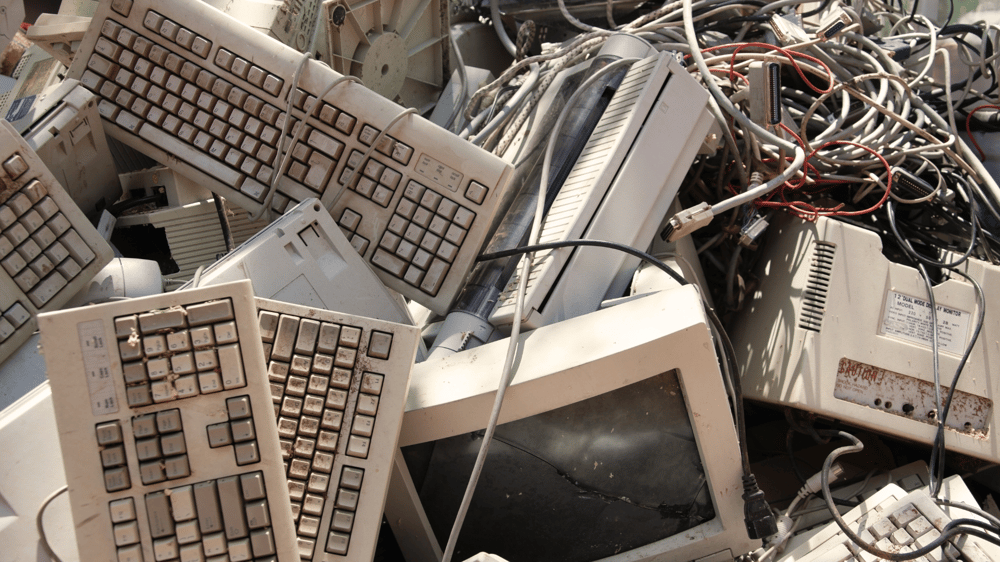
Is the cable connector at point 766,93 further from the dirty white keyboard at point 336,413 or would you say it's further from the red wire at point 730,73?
the dirty white keyboard at point 336,413

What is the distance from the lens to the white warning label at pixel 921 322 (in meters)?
1.06

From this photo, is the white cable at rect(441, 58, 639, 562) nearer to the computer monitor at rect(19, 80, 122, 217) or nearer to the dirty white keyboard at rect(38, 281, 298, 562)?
the dirty white keyboard at rect(38, 281, 298, 562)

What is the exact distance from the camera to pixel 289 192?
1.08 m

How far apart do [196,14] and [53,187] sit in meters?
0.34

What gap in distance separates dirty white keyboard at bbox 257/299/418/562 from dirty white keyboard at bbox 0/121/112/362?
1.16 feet

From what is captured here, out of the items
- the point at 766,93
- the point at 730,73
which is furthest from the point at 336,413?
the point at 730,73

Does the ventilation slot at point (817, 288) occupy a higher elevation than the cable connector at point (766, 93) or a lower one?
lower

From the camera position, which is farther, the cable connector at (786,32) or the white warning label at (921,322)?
the cable connector at (786,32)

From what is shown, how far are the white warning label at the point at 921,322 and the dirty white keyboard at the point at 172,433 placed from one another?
0.90 m

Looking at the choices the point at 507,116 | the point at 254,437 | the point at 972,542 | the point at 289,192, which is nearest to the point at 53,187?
the point at 289,192

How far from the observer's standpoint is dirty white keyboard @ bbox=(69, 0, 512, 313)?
1034 millimetres

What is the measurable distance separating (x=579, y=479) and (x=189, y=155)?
0.76 m

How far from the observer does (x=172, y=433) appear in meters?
0.69

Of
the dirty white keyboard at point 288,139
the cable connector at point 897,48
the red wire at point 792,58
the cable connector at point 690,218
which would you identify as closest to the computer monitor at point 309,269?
the dirty white keyboard at point 288,139
